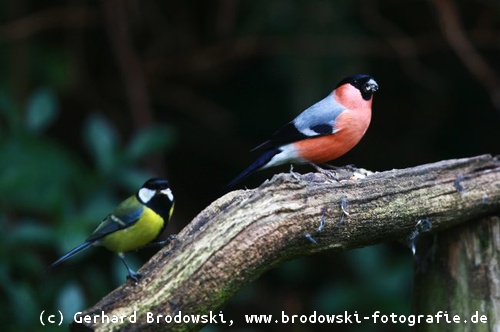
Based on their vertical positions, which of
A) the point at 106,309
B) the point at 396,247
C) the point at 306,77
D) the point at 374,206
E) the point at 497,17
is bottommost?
the point at 106,309

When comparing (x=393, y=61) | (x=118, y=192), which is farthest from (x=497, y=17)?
(x=118, y=192)

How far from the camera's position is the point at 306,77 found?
468cm

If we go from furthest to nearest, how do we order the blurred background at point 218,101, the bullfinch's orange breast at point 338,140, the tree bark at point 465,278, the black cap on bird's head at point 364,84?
the blurred background at point 218,101 < the black cap on bird's head at point 364,84 < the bullfinch's orange breast at point 338,140 < the tree bark at point 465,278

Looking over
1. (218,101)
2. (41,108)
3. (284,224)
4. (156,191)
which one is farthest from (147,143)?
(284,224)

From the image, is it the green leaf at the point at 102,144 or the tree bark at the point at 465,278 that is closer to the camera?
the tree bark at the point at 465,278

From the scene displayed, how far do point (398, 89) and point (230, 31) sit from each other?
1172 millimetres

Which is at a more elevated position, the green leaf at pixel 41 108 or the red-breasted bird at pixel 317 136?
the green leaf at pixel 41 108

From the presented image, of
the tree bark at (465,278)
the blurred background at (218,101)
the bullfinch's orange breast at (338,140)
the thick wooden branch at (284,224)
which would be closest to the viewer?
the thick wooden branch at (284,224)

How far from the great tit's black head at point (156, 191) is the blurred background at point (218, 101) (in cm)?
114

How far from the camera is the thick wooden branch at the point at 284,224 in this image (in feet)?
6.82

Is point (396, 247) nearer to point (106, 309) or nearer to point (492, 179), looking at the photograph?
point (492, 179)

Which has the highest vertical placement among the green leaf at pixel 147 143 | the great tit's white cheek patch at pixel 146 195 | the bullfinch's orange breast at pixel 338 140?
the green leaf at pixel 147 143

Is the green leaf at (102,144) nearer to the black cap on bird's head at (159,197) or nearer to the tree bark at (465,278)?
the black cap on bird's head at (159,197)

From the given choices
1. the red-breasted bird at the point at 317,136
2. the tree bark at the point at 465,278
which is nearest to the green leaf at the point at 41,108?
the red-breasted bird at the point at 317,136
